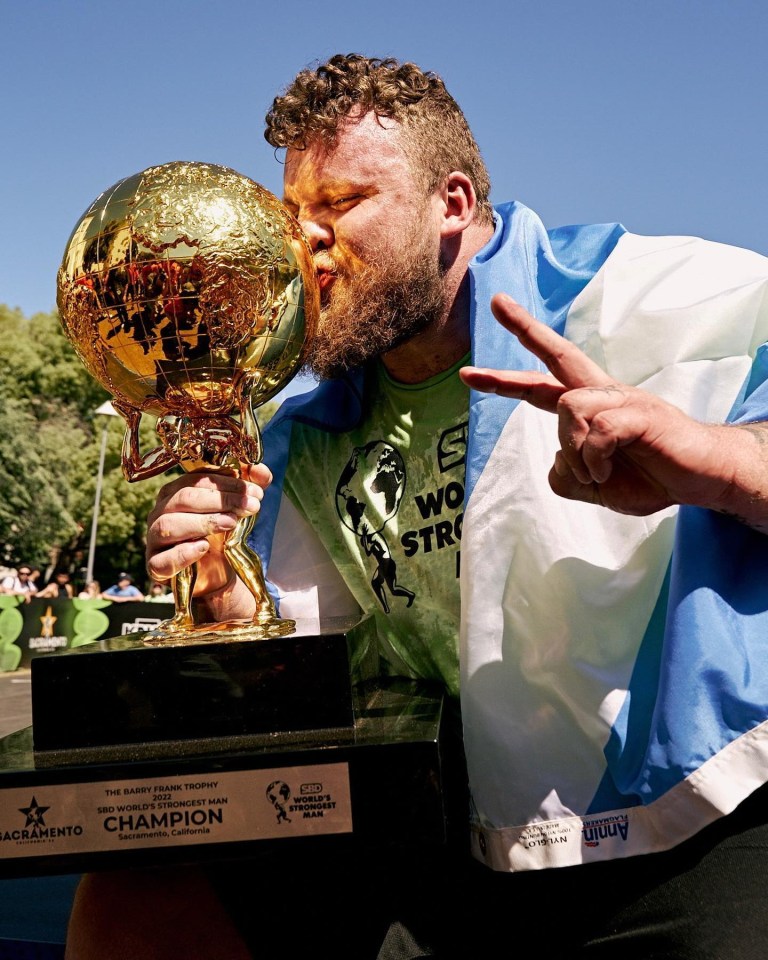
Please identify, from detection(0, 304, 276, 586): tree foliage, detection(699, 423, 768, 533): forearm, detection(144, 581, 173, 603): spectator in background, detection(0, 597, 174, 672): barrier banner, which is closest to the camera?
detection(699, 423, 768, 533): forearm

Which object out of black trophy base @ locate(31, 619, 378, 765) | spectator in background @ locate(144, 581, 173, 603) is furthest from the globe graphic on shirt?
spectator in background @ locate(144, 581, 173, 603)

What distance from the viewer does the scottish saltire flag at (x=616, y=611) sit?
1.83 m

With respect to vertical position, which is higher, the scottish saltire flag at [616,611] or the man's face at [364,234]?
the man's face at [364,234]

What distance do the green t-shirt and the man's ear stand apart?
15.2 inches

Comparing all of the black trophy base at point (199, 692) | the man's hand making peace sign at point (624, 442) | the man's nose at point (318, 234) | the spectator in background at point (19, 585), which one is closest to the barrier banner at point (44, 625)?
the spectator in background at point (19, 585)

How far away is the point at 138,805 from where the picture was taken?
1.78m

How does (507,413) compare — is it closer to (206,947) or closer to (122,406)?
(122,406)

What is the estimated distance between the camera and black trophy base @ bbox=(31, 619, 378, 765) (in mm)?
1851

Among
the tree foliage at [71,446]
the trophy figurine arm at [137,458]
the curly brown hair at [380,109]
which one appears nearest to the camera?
the trophy figurine arm at [137,458]

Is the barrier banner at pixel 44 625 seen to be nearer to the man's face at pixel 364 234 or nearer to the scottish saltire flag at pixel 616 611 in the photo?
the man's face at pixel 364 234

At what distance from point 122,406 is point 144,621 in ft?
41.4

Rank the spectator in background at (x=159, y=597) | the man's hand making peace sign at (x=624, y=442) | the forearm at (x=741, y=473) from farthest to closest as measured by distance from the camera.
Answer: the spectator in background at (x=159, y=597) < the forearm at (x=741, y=473) < the man's hand making peace sign at (x=624, y=442)

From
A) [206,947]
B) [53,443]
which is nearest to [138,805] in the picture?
[206,947]

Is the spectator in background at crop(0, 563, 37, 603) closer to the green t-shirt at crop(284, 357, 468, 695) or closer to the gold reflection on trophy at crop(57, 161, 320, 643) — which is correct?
the green t-shirt at crop(284, 357, 468, 695)
